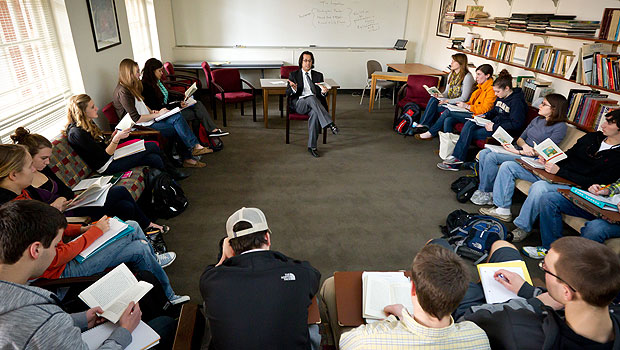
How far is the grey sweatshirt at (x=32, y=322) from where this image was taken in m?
1.15

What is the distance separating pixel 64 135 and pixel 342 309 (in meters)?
2.97

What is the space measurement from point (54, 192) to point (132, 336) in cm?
155

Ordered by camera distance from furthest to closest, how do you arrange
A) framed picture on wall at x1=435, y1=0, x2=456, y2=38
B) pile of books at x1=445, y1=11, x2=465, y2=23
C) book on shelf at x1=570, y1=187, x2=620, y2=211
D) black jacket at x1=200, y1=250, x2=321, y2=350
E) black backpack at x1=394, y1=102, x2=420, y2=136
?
framed picture on wall at x1=435, y1=0, x2=456, y2=38, pile of books at x1=445, y1=11, x2=465, y2=23, black backpack at x1=394, y1=102, x2=420, y2=136, book on shelf at x1=570, y1=187, x2=620, y2=211, black jacket at x1=200, y1=250, x2=321, y2=350

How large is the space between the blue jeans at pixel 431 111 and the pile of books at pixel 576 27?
174 centimetres

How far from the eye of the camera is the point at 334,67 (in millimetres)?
8023

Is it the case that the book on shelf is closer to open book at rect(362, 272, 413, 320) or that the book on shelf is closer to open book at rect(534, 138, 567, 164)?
Answer: open book at rect(534, 138, 567, 164)

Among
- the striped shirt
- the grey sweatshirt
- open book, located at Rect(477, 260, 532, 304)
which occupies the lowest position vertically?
open book, located at Rect(477, 260, 532, 304)

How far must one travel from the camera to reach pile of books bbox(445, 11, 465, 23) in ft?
21.2

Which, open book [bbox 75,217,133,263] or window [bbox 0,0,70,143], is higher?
window [bbox 0,0,70,143]

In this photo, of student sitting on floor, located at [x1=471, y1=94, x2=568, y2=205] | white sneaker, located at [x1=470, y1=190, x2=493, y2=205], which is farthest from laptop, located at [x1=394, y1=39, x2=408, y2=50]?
white sneaker, located at [x1=470, y1=190, x2=493, y2=205]

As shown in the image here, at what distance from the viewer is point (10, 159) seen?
2143 millimetres

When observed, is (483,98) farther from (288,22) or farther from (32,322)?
(32,322)

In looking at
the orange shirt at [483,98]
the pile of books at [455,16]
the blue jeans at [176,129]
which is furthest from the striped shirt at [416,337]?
the pile of books at [455,16]

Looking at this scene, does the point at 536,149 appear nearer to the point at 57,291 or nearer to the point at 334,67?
the point at 57,291
